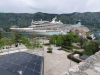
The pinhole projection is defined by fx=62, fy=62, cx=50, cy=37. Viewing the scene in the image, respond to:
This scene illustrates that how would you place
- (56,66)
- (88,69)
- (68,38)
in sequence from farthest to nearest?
(68,38) → (56,66) → (88,69)

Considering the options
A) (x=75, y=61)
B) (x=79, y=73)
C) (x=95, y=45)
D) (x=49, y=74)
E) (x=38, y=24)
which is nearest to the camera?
(x=79, y=73)

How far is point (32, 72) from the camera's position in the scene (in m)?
7.74

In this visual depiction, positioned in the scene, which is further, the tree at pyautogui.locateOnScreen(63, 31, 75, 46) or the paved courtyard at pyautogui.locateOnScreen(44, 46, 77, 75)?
the tree at pyautogui.locateOnScreen(63, 31, 75, 46)

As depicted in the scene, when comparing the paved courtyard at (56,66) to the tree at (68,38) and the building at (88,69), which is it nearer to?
the building at (88,69)

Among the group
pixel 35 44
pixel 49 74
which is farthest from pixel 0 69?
pixel 35 44

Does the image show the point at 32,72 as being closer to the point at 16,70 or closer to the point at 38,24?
the point at 16,70

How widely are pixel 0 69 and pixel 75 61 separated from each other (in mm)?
16395

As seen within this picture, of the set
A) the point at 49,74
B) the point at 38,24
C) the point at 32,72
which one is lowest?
the point at 49,74

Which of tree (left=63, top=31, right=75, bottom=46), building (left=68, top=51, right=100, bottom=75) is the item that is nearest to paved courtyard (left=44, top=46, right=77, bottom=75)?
building (left=68, top=51, right=100, bottom=75)

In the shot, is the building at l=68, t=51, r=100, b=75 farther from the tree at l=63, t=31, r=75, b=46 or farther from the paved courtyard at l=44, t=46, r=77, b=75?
the tree at l=63, t=31, r=75, b=46

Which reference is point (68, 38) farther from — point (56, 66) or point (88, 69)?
point (88, 69)

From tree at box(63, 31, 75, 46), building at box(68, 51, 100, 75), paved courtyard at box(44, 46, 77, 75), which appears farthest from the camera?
tree at box(63, 31, 75, 46)

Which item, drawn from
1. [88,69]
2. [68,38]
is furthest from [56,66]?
[68,38]

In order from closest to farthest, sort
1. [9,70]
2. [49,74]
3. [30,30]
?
[9,70] → [49,74] → [30,30]
